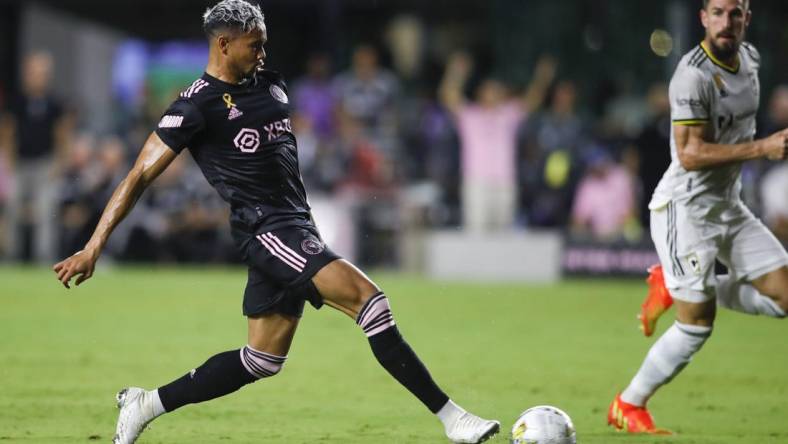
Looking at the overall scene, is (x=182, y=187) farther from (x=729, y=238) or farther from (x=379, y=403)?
(x=729, y=238)

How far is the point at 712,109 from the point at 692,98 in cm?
19

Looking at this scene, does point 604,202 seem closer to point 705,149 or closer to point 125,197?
point 705,149

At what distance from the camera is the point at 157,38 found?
27.6 m

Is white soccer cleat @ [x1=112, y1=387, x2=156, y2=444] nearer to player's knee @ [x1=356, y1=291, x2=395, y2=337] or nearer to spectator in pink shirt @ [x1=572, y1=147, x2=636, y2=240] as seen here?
player's knee @ [x1=356, y1=291, x2=395, y2=337]

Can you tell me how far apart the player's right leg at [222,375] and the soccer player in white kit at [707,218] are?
212 centimetres

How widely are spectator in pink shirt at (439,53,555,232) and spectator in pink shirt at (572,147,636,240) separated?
1.05 m

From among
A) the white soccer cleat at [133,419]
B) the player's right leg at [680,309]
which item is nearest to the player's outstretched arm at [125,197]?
the white soccer cleat at [133,419]

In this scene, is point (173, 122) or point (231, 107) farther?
point (231, 107)

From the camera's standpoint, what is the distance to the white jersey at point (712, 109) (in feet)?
24.1

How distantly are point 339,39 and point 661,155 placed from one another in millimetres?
9289

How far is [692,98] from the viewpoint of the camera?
288 inches

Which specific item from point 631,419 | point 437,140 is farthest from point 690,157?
point 437,140

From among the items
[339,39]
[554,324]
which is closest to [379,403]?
[554,324]

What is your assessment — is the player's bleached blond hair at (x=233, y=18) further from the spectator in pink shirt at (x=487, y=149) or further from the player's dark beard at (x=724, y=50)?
the spectator in pink shirt at (x=487, y=149)
